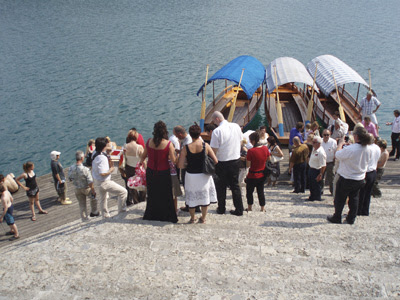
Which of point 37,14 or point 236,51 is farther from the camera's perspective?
point 37,14

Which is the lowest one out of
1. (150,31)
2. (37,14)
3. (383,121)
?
(383,121)

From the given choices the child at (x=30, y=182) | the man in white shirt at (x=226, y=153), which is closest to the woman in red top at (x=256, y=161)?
the man in white shirt at (x=226, y=153)

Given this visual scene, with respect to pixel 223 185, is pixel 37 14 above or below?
above

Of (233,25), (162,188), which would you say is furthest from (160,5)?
(162,188)

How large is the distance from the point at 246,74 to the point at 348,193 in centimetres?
1318

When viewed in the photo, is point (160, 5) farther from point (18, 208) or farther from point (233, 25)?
A: point (18, 208)

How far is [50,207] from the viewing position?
1090 centimetres

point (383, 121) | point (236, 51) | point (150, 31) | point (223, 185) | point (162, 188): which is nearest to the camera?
point (162, 188)

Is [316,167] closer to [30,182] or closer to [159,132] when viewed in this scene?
[159,132]

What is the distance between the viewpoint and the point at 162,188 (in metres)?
6.75

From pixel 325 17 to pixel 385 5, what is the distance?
45.8 feet

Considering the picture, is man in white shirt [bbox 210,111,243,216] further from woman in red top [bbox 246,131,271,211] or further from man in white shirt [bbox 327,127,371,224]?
man in white shirt [bbox 327,127,371,224]

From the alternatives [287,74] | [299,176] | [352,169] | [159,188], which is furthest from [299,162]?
[287,74]

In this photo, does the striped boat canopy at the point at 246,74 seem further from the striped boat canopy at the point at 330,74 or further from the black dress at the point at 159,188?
the black dress at the point at 159,188
